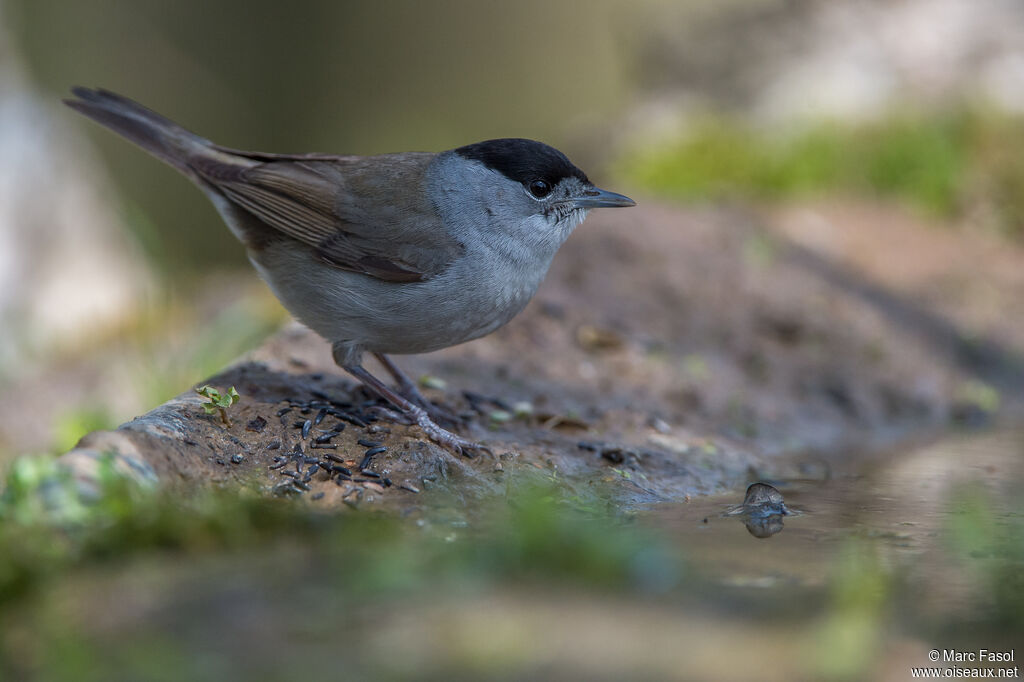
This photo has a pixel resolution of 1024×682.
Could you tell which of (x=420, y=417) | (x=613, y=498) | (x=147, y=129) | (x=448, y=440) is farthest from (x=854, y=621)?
(x=147, y=129)

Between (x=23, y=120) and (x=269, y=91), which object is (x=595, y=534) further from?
(x=269, y=91)

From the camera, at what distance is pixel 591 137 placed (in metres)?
12.7

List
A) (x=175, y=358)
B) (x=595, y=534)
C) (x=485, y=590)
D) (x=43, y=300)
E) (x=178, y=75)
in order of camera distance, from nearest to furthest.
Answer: (x=485, y=590) → (x=595, y=534) → (x=175, y=358) → (x=43, y=300) → (x=178, y=75)

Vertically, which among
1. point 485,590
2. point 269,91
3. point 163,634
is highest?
point 269,91

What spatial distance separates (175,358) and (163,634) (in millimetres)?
4766

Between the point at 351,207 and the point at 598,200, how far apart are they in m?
1.20

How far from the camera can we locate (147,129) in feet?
17.0

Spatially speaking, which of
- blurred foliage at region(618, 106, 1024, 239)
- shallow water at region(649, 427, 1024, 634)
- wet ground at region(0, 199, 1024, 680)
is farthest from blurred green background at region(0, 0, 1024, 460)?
shallow water at region(649, 427, 1024, 634)

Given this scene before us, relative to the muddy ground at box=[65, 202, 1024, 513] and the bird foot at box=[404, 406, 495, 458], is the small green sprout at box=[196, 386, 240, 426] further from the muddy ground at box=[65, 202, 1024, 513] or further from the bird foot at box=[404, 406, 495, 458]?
Answer: the bird foot at box=[404, 406, 495, 458]

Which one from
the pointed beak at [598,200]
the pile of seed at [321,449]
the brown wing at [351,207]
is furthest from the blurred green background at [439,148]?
the pointed beak at [598,200]

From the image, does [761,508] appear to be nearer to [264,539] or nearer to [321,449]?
[321,449]

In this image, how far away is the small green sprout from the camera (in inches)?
151

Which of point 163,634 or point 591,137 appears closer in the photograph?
point 163,634

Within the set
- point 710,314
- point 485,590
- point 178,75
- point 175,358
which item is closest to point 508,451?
point 485,590
